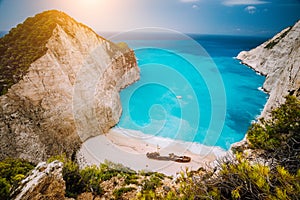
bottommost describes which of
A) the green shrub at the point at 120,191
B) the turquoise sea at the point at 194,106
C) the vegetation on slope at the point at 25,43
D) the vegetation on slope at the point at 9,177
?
the turquoise sea at the point at 194,106

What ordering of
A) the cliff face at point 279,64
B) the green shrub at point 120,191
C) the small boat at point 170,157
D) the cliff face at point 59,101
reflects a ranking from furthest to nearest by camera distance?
the cliff face at point 279,64, the small boat at point 170,157, the cliff face at point 59,101, the green shrub at point 120,191

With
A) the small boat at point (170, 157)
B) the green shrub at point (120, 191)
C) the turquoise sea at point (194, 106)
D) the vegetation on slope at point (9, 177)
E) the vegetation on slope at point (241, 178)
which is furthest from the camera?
the turquoise sea at point (194, 106)

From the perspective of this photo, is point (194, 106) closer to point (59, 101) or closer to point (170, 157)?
point (170, 157)

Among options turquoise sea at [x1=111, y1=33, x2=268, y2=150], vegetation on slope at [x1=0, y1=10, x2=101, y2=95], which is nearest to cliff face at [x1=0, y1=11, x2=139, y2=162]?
vegetation on slope at [x1=0, y1=10, x2=101, y2=95]

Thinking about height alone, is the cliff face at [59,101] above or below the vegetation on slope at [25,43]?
below

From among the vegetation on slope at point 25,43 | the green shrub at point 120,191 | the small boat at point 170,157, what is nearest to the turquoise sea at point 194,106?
the vegetation on slope at point 25,43

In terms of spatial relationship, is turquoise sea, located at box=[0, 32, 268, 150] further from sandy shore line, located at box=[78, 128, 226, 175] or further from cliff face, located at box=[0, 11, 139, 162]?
cliff face, located at box=[0, 11, 139, 162]

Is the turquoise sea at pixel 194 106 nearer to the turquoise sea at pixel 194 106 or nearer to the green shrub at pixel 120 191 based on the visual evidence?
the turquoise sea at pixel 194 106
